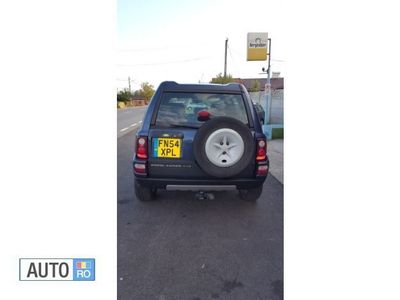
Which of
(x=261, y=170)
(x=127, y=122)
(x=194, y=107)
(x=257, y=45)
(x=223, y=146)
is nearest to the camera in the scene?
(x=223, y=146)

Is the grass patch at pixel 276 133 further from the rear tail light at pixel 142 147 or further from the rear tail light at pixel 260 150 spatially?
the rear tail light at pixel 142 147

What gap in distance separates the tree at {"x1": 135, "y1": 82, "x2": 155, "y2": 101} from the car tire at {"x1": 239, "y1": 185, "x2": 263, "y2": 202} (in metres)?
52.7

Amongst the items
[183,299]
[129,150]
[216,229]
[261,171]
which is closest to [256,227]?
[216,229]

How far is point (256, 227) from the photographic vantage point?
9.45 feet

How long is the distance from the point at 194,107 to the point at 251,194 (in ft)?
4.85

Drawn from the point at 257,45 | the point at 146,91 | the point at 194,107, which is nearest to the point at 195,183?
the point at 194,107

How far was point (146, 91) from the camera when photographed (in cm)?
5638

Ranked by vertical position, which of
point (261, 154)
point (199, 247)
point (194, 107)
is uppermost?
point (194, 107)

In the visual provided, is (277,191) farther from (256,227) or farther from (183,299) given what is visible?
(183,299)

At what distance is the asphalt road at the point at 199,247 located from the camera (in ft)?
6.48

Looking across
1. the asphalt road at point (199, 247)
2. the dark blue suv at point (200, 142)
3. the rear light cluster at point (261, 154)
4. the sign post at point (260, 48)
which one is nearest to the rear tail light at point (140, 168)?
the dark blue suv at point (200, 142)

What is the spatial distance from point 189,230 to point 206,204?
0.70m

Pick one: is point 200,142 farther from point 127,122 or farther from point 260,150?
point 127,122

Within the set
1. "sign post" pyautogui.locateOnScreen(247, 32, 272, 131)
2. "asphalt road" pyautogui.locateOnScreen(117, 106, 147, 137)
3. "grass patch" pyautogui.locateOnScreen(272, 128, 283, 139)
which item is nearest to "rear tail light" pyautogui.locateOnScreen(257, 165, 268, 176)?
"grass patch" pyautogui.locateOnScreen(272, 128, 283, 139)
